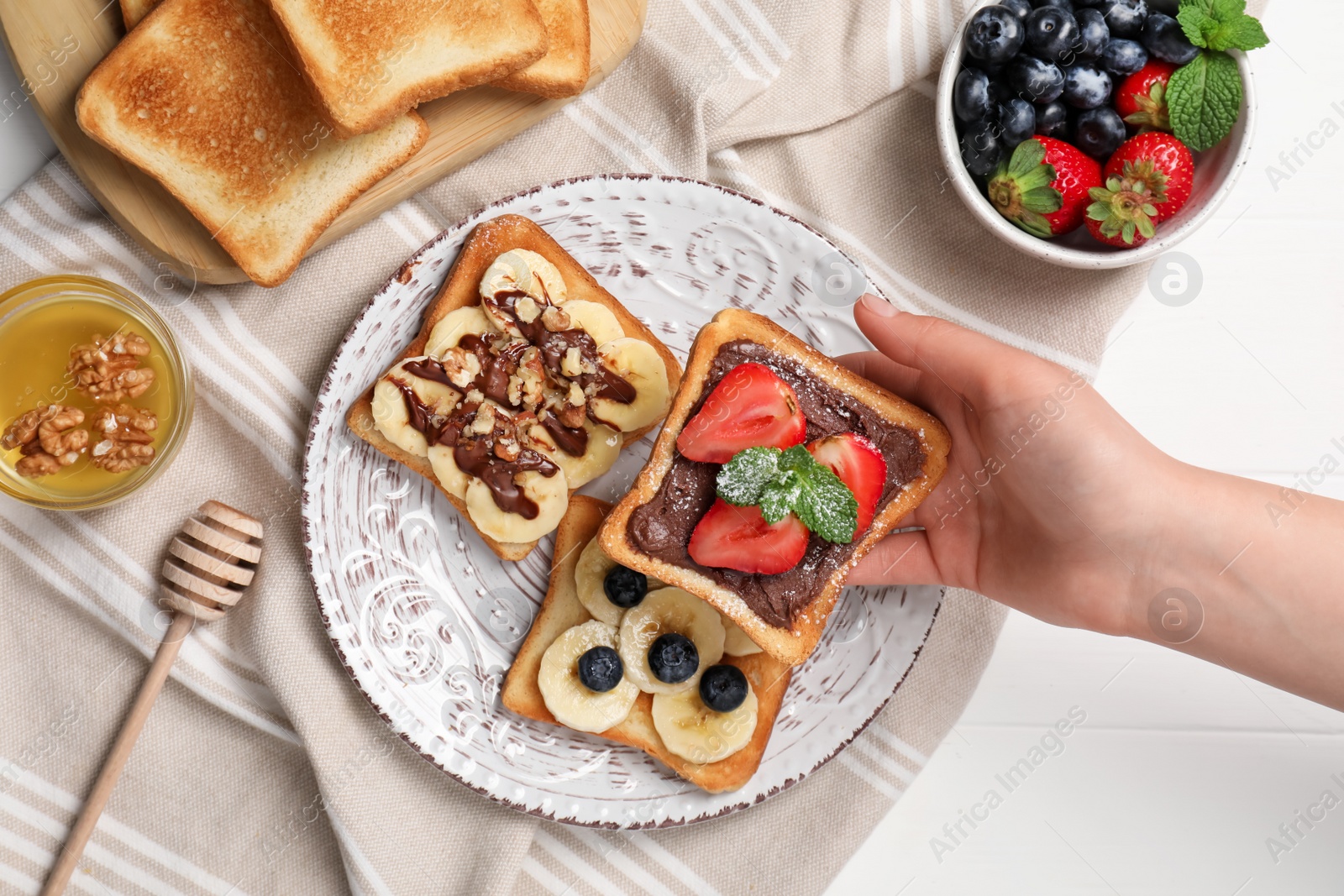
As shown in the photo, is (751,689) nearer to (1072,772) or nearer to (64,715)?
(1072,772)

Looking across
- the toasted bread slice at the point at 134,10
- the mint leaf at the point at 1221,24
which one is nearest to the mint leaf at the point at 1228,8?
the mint leaf at the point at 1221,24

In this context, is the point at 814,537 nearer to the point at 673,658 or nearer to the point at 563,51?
the point at 673,658

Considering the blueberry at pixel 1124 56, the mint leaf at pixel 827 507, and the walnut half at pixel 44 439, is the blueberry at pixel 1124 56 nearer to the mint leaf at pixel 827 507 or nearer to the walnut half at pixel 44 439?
the mint leaf at pixel 827 507

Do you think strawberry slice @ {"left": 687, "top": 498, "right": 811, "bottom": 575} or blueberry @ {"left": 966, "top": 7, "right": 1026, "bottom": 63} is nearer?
strawberry slice @ {"left": 687, "top": 498, "right": 811, "bottom": 575}

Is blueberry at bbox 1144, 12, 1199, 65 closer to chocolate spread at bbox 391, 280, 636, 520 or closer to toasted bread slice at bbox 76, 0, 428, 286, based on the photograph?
chocolate spread at bbox 391, 280, 636, 520

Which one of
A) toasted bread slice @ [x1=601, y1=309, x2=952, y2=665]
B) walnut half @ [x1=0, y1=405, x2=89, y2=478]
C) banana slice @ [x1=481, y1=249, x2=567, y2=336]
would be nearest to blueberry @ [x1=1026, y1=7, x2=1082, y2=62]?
toasted bread slice @ [x1=601, y1=309, x2=952, y2=665]

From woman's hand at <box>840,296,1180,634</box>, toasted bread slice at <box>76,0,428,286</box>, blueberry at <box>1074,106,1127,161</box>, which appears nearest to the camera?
woman's hand at <box>840,296,1180,634</box>

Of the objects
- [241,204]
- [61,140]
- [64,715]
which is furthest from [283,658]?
[61,140]
